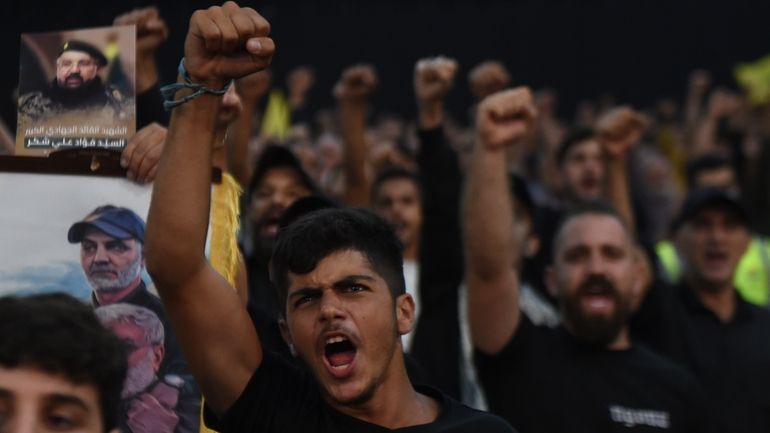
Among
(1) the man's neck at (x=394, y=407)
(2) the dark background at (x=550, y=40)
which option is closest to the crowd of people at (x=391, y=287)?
(1) the man's neck at (x=394, y=407)

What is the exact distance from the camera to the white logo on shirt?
3.94m

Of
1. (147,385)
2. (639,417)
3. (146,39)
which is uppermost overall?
(146,39)

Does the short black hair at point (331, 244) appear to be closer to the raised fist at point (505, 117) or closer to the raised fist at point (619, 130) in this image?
the raised fist at point (505, 117)

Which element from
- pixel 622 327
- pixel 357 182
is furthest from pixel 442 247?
pixel 357 182

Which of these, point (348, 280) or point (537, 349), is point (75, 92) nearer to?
point (348, 280)

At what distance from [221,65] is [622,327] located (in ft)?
7.27

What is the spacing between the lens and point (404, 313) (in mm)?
2822

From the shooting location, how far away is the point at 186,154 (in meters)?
2.47

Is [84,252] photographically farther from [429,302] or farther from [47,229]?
[429,302]

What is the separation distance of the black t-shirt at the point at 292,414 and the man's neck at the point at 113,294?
293 mm

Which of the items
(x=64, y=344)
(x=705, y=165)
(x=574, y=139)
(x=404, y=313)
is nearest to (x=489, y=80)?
(x=574, y=139)

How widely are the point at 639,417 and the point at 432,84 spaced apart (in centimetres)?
140

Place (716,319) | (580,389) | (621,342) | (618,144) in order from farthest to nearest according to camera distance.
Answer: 1. (618,144)
2. (716,319)
3. (621,342)
4. (580,389)

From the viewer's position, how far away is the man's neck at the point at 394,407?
269 centimetres
